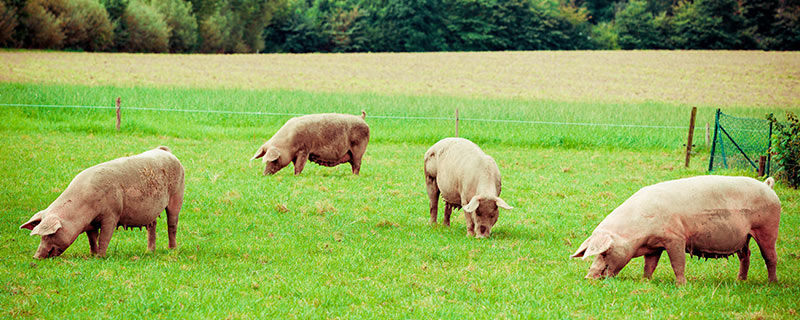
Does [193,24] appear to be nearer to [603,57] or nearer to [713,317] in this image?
[603,57]

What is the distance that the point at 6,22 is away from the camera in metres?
49.1

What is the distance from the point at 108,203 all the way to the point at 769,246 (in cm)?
742

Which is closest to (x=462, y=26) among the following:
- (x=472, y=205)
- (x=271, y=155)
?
(x=271, y=155)

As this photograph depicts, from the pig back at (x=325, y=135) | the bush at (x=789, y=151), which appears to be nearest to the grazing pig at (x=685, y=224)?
the bush at (x=789, y=151)

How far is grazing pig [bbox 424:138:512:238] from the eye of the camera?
984 centimetres

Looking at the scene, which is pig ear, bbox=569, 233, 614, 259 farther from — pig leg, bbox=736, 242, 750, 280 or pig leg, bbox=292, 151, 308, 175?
pig leg, bbox=292, 151, 308, 175

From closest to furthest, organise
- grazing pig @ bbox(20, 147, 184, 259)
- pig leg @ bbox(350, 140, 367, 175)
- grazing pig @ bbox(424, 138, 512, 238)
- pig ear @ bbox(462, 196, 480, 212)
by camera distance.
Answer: grazing pig @ bbox(20, 147, 184, 259) → pig ear @ bbox(462, 196, 480, 212) → grazing pig @ bbox(424, 138, 512, 238) → pig leg @ bbox(350, 140, 367, 175)

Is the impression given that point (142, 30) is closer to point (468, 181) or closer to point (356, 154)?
point (356, 154)

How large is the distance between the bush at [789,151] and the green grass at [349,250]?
1.61 feet

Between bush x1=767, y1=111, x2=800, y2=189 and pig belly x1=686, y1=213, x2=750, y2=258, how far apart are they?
9.01m

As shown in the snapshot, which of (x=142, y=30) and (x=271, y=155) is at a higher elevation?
(x=142, y=30)

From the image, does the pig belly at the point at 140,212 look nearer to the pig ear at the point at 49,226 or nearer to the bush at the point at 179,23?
the pig ear at the point at 49,226

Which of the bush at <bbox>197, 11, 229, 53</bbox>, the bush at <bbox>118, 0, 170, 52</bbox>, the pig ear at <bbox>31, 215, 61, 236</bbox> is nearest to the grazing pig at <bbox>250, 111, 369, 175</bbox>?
the pig ear at <bbox>31, 215, 61, 236</bbox>

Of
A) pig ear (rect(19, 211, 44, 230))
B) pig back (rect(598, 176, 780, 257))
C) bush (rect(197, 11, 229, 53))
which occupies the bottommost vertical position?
pig ear (rect(19, 211, 44, 230))
